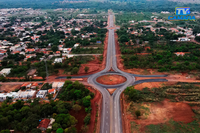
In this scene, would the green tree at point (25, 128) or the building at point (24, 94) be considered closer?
the green tree at point (25, 128)

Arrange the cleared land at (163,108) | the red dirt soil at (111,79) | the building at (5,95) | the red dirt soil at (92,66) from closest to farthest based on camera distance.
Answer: the cleared land at (163,108) < the building at (5,95) < the red dirt soil at (111,79) < the red dirt soil at (92,66)

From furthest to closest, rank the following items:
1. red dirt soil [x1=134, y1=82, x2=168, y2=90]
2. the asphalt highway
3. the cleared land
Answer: red dirt soil [x1=134, y1=82, x2=168, y2=90], the asphalt highway, the cleared land

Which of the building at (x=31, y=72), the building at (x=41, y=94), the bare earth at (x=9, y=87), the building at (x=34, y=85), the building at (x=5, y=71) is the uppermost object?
the building at (x=5, y=71)

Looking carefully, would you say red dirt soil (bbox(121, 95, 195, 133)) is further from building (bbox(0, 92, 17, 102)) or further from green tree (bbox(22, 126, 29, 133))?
building (bbox(0, 92, 17, 102))

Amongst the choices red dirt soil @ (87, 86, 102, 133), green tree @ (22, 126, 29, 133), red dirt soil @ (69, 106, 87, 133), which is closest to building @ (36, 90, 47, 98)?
red dirt soil @ (69, 106, 87, 133)

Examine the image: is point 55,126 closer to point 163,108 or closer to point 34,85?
point 34,85

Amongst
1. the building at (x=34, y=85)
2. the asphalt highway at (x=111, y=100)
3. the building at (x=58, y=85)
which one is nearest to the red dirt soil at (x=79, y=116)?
the asphalt highway at (x=111, y=100)

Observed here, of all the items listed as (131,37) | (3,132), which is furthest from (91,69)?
(131,37)

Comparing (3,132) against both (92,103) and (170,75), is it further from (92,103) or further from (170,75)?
(170,75)

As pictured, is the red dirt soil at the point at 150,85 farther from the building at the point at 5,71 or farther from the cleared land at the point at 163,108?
the building at the point at 5,71
